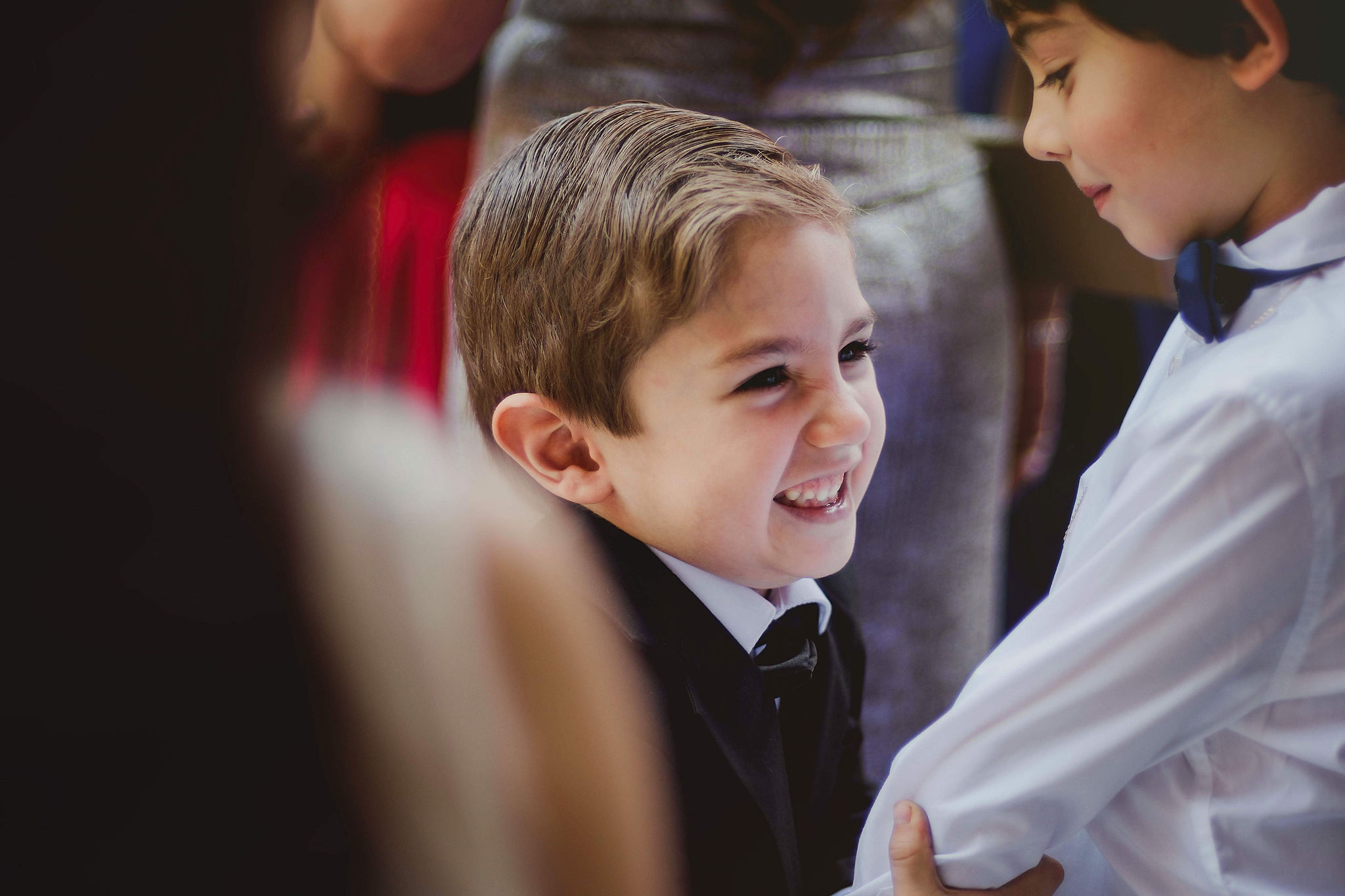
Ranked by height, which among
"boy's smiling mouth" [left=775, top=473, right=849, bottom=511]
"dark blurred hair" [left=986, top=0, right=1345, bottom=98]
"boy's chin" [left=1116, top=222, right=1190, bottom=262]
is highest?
"dark blurred hair" [left=986, top=0, right=1345, bottom=98]

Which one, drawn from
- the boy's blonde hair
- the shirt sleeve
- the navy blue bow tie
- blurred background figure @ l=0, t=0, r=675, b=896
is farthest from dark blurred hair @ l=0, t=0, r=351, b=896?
the navy blue bow tie

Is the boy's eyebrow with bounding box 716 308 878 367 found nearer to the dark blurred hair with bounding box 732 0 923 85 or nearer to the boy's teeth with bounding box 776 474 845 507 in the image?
the boy's teeth with bounding box 776 474 845 507

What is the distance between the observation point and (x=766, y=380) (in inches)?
19.8

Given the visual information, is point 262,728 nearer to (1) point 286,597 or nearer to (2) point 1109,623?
(1) point 286,597

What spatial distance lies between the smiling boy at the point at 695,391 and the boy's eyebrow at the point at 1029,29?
0.12 meters

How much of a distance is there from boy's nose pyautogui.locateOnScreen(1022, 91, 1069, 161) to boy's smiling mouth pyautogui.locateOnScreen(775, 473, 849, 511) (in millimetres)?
196

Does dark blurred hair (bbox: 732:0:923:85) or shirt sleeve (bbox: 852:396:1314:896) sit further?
dark blurred hair (bbox: 732:0:923:85)

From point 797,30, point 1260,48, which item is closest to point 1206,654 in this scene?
point 1260,48

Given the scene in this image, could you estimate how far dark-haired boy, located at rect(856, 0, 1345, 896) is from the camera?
444 millimetres

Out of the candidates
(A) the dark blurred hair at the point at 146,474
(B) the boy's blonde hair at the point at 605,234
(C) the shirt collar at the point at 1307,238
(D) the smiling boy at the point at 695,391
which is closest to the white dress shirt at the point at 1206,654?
(C) the shirt collar at the point at 1307,238

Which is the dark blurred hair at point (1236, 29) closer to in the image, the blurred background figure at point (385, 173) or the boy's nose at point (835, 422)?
the boy's nose at point (835, 422)

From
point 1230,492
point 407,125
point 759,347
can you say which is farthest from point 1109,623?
point 407,125

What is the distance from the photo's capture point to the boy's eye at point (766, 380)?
498mm

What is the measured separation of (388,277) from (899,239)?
32cm
